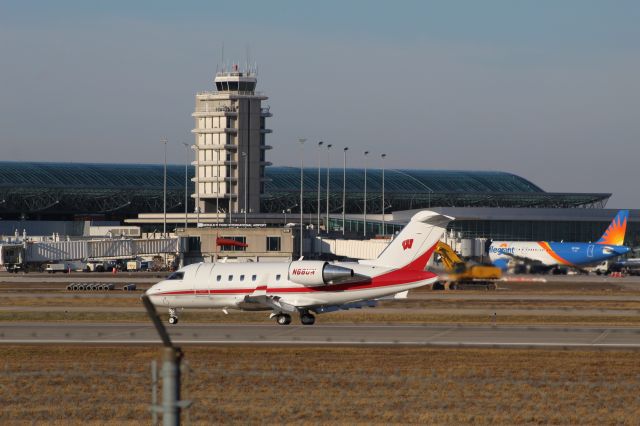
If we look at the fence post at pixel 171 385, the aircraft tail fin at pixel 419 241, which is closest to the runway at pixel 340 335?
the aircraft tail fin at pixel 419 241

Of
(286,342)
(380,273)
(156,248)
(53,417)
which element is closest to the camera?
(53,417)

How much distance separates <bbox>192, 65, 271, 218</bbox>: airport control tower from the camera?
17325 cm

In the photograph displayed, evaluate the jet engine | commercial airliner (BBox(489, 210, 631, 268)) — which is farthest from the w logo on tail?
commercial airliner (BBox(489, 210, 631, 268))

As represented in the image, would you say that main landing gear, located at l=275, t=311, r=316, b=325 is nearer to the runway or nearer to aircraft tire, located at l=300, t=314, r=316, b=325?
aircraft tire, located at l=300, t=314, r=316, b=325

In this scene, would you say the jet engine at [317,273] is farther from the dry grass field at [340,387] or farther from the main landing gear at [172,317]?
the dry grass field at [340,387]

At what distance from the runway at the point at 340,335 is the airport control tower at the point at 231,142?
12283 cm

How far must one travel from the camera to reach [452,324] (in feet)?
168

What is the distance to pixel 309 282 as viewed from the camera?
4850 cm

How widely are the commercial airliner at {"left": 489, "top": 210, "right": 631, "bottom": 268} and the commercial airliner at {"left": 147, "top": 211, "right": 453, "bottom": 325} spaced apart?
3.40 m

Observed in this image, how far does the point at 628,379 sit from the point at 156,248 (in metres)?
107

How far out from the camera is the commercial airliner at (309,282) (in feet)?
156

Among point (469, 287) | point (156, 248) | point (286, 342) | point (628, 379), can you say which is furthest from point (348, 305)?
point (156, 248)

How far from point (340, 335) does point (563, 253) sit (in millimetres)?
11343

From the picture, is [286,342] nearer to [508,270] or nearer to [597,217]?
[508,270]
